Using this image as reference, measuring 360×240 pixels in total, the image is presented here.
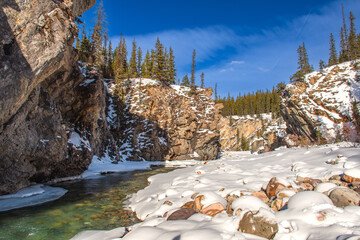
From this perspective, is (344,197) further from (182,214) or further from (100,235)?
(100,235)

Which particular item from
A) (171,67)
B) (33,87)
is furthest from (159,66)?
(33,87)

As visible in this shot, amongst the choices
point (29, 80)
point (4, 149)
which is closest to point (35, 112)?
point (4, 149)

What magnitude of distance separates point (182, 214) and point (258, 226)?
2382mm

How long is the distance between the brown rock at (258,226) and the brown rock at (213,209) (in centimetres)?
128

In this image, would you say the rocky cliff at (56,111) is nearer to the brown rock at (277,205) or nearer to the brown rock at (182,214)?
the brown rock at (182,214)

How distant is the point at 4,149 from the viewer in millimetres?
10828

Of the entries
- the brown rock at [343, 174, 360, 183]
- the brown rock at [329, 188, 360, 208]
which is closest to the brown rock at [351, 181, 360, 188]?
the brown rock at [343, 174, 360, 183]

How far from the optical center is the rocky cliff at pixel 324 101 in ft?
98.6

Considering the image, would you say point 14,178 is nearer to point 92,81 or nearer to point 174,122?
point 92,81

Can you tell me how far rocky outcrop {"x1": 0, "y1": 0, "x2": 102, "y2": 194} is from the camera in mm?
8492

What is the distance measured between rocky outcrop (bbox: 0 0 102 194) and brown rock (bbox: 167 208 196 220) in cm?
849

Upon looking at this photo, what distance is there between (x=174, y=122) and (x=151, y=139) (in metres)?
7.82

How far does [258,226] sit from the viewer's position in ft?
13.4

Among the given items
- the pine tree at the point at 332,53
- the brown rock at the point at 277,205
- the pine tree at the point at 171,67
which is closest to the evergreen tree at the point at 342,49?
the pine tree at the point at 332,53
